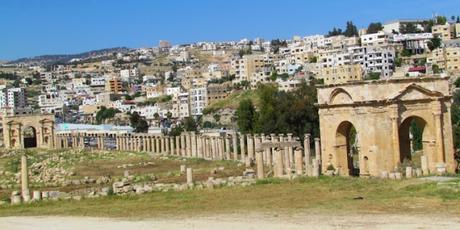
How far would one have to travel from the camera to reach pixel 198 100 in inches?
6949

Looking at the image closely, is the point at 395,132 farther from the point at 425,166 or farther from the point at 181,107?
the point at 181,107

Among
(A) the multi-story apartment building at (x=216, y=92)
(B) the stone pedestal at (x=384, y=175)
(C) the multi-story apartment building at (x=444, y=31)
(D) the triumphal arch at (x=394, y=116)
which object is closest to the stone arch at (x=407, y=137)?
(D) the triumphal arch at (x=394, y=116)

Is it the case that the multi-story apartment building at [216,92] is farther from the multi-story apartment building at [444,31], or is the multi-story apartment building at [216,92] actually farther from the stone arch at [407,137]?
the stone arch at [407,137]

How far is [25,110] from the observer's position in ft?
424

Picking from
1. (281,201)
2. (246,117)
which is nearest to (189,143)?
(246,117)

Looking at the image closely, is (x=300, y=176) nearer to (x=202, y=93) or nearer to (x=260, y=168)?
(x=260, y=168)

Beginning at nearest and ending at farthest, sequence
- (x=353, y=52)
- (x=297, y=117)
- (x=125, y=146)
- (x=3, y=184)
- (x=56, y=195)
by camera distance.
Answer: (x=56, y=195), (x=3, y=184), (x=297, y=117), (x=125, y=146), (x=353, y=52)

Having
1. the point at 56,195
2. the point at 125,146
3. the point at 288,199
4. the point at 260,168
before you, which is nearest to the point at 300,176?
the point at 260,168

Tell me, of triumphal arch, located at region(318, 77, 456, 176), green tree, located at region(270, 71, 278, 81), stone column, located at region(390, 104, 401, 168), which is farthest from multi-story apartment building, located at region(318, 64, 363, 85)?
stone column, located at region(390, 104, 401, 168)

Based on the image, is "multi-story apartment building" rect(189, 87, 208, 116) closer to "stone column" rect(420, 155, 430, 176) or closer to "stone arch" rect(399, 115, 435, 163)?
"stone arch" rect(399, 115, 435, 163)

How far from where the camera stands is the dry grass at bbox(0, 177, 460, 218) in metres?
25.4

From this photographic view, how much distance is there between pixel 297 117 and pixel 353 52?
330 ft

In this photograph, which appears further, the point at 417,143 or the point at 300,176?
the point at 417,143

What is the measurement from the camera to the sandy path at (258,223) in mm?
21328
